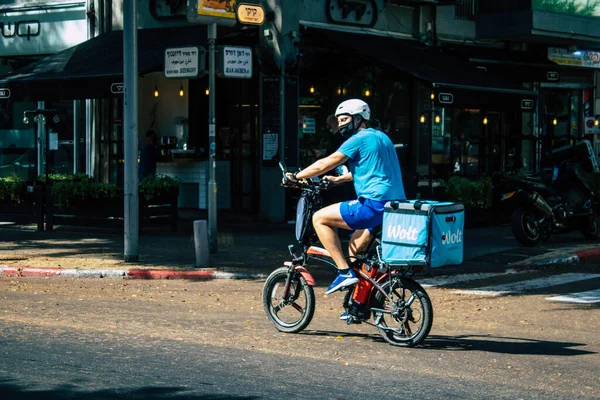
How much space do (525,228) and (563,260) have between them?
61.4 inches

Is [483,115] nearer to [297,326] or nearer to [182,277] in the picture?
[182,277]

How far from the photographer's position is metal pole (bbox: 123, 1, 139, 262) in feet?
47.1

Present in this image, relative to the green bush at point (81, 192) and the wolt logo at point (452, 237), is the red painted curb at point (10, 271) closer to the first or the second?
the green bush at point (81, 192)

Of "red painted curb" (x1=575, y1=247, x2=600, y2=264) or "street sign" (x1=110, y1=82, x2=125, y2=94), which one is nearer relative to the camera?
"red painted curb" (x1=575, y1=247, x2=600, y2=264)

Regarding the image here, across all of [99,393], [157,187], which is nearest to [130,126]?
[157,187]

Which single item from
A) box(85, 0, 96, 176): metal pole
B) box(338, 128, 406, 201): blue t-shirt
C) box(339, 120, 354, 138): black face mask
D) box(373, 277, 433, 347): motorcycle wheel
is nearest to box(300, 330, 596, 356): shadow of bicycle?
box(373, 277, 433, 347): motorcycle wheel

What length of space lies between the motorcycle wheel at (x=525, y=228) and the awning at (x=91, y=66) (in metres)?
7.08

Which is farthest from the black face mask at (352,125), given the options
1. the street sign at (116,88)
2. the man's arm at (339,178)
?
the street sign at (116,88)

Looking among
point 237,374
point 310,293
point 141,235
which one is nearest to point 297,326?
point 310,293

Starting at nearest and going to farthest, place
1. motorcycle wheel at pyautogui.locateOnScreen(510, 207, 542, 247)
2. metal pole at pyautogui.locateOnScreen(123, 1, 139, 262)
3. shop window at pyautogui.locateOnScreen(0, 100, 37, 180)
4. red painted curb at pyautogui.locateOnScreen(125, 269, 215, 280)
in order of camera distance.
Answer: red painted curb at pyautogui.locateOnScreen(125, 269, 215, 280)
metal pole at pyautogui.locateOnScreen(123, 1, 139, 262)
motorcycle wheel at pyautogui.locateOnScreen(510, 207, 542, 247)
shop window at pyautogui.locateOnScreen(0, 100, 37, 180)

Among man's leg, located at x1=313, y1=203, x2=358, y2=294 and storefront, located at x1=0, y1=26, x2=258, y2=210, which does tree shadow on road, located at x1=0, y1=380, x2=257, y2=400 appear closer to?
man's leg, located at x1=313, y1=203, x2=358, y2=294

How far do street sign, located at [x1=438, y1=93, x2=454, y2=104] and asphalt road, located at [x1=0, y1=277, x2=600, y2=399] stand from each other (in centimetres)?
885

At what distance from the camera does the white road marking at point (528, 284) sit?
12023 millimetres

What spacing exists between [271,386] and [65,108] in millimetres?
18123
